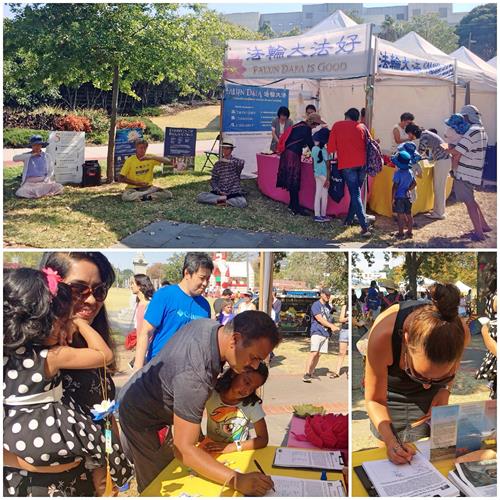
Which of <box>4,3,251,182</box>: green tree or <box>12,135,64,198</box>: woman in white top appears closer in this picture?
<box>4,3,251,182</box>: green tree

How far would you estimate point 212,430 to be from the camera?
3098 mm

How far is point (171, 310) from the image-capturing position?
10.6 ft

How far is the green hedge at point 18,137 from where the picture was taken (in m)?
12.7

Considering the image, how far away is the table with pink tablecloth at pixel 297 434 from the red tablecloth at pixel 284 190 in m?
4.44

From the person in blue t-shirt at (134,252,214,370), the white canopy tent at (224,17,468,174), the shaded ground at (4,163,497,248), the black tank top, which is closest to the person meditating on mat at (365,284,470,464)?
the black tank top

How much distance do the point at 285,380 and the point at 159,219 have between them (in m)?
4.36

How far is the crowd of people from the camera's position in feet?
9.44

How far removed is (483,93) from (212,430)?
32.7 feet

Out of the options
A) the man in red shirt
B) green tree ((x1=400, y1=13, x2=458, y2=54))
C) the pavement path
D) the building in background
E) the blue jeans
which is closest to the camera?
Answer: the man in red shirt

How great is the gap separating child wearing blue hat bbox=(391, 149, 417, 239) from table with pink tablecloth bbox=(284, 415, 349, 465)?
3998 millimetres

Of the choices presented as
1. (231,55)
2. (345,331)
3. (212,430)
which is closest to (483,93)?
(231,55)

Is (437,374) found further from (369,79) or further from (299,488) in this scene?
(369,79)

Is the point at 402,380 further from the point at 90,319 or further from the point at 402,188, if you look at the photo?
the point at 402,188

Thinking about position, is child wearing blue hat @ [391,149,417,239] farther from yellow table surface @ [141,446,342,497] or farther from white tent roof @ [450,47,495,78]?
white tent roof @ [450,47,495,78]
